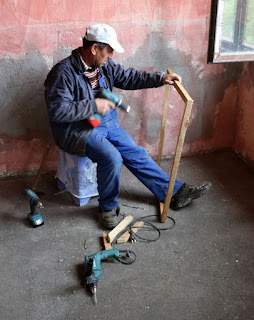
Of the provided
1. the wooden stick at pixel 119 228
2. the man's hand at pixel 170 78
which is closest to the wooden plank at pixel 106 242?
the wooden stick at pixel 119 228

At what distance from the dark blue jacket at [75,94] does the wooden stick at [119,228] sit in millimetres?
594

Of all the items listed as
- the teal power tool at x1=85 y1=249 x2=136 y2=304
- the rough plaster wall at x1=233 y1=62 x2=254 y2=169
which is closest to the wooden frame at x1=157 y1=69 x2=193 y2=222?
the teal power tool at x1=85 y1=249 x2=136 y2=304

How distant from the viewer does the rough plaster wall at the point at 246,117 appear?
338 centimetres

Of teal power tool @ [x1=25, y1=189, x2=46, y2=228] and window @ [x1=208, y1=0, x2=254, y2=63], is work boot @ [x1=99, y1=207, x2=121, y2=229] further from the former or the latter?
window @ [x1=208, y1=0, x2=254, y2=63]

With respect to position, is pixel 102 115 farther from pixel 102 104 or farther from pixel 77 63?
pixel 77 63

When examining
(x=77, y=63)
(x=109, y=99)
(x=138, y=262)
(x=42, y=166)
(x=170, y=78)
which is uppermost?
(x=77, y=63)

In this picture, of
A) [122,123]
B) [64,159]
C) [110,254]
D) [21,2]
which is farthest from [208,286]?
[21,2]

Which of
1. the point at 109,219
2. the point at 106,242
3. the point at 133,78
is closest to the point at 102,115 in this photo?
the point at 133,78

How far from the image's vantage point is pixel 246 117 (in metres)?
3.49

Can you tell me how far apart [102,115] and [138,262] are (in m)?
1.03

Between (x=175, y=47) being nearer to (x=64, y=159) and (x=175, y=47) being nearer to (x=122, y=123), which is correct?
(x=122, y=123)

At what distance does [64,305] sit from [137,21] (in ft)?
7.36

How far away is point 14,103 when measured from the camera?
3115mm

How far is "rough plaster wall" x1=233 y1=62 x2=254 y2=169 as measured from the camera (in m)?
3.38
